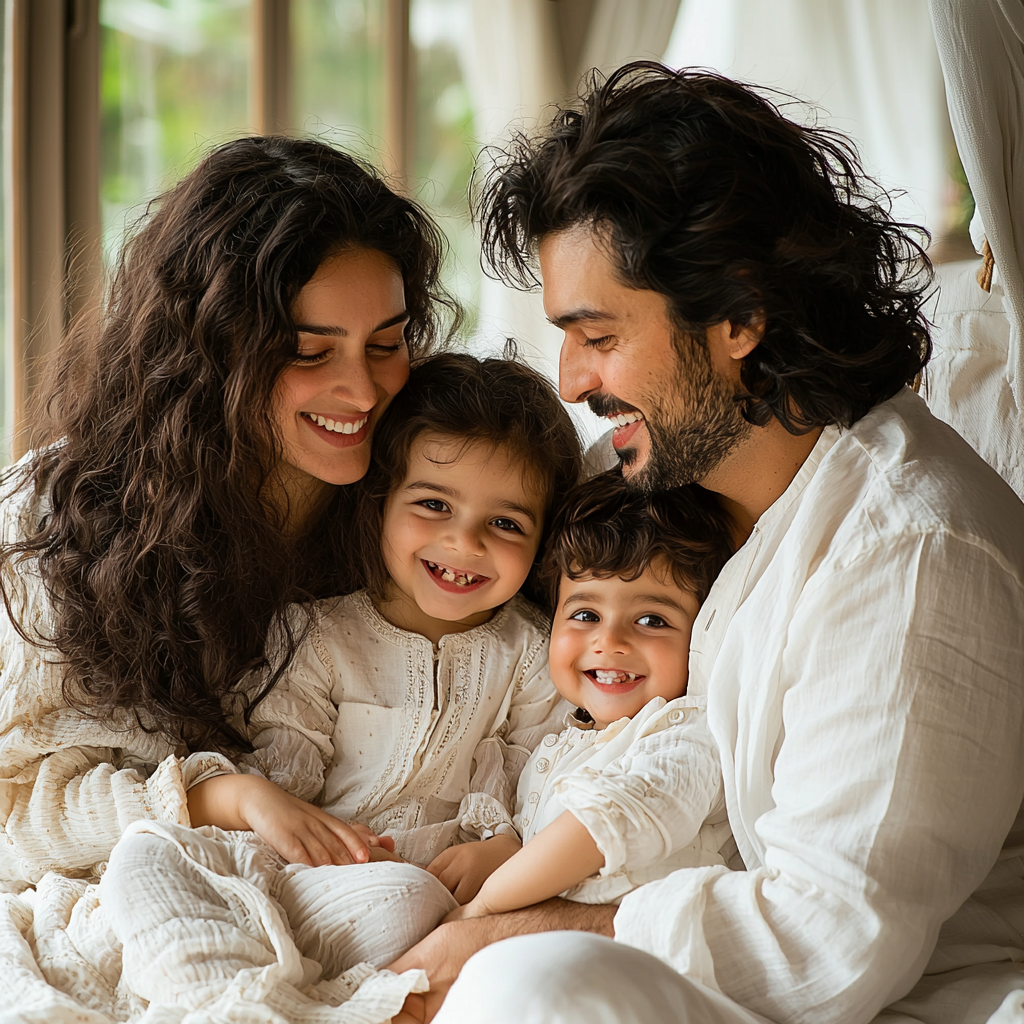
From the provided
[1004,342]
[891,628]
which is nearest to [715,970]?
[891,628]

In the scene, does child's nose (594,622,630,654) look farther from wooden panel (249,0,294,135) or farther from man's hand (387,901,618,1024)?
wooden panel (249,0,294,135)

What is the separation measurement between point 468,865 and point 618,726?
30cm

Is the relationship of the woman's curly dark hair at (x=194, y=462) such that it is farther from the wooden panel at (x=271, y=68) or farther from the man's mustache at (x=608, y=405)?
the wooden panel at (x=271, y=68)

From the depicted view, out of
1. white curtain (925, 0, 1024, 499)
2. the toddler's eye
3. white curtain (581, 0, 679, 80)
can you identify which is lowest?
the toddler's eye

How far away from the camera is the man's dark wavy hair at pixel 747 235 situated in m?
1.46

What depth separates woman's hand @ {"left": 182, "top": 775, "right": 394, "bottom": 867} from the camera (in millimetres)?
1536

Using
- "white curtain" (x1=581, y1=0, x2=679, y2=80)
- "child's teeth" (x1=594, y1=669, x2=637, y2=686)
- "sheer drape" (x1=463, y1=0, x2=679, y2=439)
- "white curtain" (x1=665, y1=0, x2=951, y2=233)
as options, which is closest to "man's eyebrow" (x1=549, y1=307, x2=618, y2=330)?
"child's teeth" (x1=594, y1=669, x2=637, y2=686)

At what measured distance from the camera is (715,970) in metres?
1.21

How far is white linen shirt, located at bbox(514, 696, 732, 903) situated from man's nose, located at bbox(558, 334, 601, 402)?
47 centimetres

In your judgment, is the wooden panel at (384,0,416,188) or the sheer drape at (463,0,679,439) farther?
the wooden panel at (384,0,416,188)

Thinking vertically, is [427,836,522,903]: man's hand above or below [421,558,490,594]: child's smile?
below

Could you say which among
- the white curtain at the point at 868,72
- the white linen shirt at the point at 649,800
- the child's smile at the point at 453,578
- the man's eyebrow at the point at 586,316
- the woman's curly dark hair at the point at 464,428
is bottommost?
the white linen shirt at the point at 649,800

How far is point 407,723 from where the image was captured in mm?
1785

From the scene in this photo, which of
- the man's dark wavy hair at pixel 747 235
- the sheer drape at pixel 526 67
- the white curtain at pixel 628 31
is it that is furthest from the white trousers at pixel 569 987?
the white curtain at pixel 628 31
